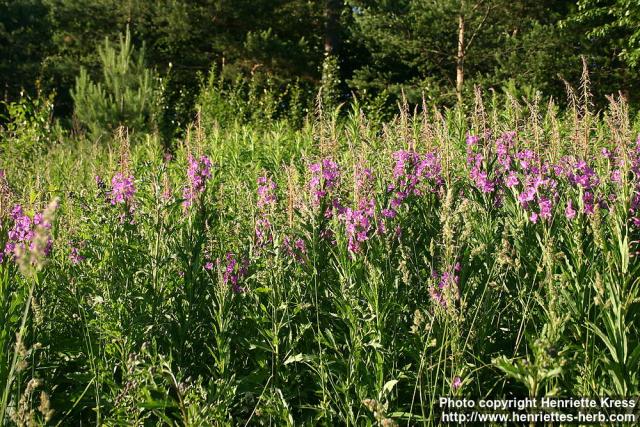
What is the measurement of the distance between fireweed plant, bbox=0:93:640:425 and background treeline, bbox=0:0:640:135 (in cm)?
1063

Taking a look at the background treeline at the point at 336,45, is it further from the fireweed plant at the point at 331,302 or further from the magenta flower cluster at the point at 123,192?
the fireweed plant at the point at 331,302

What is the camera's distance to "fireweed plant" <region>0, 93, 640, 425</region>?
2.53 m

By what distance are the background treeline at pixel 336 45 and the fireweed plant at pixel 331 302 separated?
34.9ft

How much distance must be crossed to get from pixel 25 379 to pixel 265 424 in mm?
1041

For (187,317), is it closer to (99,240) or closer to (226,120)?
(99,240)

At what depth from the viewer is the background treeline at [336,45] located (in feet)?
53.0

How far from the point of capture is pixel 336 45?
1938 centimetres

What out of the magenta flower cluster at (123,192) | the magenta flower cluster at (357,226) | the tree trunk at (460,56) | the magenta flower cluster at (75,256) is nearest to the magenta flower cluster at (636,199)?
the magenta flower cluster at (357,226)

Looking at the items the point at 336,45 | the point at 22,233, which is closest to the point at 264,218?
the point at 22,233

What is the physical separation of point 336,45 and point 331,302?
1719 centimetres

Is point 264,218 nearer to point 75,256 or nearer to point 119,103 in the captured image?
point 75,256

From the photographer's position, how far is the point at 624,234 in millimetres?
2684

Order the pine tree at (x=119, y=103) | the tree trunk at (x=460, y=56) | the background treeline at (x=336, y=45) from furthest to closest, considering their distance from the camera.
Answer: the tree trunk at (x=460, y=56)
the background treeline at (x=336, y=45)
the pine tree at (x=119, y=103)

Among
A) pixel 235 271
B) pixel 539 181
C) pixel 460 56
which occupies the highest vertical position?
pixel 460 56
